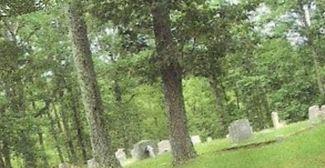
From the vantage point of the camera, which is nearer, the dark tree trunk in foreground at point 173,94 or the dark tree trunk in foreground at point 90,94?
the dark tree trunk in foreground at point 173,94

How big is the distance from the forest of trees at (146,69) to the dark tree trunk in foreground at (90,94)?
1.1 inches

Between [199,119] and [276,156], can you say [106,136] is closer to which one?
[276,156]

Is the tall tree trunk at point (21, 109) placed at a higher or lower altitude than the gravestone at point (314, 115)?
higher

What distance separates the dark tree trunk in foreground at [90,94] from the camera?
1673 cm

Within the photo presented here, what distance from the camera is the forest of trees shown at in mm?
16438

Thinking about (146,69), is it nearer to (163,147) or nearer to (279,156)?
(279,156)

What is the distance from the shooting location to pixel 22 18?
1192 inches

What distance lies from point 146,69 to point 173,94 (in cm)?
112

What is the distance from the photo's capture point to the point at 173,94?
16.6 metres

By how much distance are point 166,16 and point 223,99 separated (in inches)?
1160

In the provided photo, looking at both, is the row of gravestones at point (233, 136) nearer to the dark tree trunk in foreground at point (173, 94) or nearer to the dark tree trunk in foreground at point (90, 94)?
the dark tree trunk in foreground at point (90, 94)

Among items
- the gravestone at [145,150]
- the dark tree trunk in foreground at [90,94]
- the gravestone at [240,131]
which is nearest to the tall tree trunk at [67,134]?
the gravestone at [145,150]

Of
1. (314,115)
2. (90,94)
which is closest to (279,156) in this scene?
(90,94)

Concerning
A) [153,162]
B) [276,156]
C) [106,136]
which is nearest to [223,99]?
[153,162]
